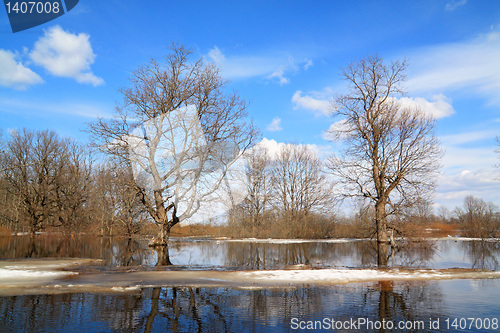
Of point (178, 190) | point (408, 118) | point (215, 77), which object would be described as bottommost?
point (178, 190)

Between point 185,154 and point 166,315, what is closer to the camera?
point 166,315

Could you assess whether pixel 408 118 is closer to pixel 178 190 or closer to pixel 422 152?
pixel 422 152

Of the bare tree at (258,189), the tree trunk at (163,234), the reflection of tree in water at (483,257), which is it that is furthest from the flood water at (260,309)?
the bare tree at (258,189)

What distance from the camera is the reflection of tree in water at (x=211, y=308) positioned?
6062 mm

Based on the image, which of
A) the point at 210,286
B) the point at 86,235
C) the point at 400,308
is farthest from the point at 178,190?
the point at 86,235

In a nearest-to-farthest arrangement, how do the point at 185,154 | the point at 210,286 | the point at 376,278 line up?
the point at 210,286 → the point at 376,278 → the point at 185,154

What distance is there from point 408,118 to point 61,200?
1641 inches

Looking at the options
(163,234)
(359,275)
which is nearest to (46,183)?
(163,234)

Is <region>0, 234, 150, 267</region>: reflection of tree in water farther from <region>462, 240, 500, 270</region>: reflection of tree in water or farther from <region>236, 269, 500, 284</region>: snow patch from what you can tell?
<region>462, 240, 500, 270</region>: reflection of tree in water

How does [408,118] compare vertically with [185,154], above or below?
above

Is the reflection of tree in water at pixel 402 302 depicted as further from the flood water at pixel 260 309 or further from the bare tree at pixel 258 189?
the bare tree at pixel 258 189

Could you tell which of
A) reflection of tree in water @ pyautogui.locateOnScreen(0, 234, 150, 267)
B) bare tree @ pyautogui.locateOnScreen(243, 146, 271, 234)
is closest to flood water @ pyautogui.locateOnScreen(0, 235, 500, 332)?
reflection of tree in water @ pyautogui.locateOnScreen(0, 234, 150, 267)

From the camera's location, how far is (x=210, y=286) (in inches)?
→ 385

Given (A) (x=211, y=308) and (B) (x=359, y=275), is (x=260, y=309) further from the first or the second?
(B) (x=359, y=275)
